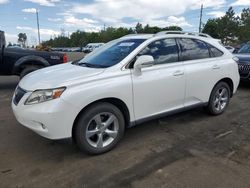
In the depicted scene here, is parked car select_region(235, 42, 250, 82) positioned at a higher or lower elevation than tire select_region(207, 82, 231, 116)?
higher

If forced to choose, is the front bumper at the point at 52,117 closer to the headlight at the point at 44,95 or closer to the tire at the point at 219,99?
the headlight at the point at 44,95

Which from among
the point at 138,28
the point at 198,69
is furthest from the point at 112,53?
the point at 138,28

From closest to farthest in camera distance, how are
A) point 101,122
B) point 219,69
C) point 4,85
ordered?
point 101,122, point 219,69, point 4,85

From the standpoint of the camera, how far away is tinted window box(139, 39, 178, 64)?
4.15 meters

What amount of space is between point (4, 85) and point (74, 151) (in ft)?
20.7

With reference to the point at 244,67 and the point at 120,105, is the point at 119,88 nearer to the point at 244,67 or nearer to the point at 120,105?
the point at 120,105

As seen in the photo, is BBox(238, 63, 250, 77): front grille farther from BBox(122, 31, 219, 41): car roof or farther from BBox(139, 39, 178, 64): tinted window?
BBox(139, 39, 178, 64): tinted window

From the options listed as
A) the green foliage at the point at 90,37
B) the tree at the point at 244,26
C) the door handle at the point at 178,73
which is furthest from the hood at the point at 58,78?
the green foliage at the point at 90,37

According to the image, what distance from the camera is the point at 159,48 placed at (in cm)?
425

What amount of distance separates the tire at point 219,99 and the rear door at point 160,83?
919 mm

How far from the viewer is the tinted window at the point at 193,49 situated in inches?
179

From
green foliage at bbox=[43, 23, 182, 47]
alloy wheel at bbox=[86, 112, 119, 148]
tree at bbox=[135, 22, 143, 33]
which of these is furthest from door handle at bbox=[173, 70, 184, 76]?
tree at bbox=[135, 22, 143, 33]

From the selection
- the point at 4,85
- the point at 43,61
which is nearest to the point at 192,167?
the point at 43,61

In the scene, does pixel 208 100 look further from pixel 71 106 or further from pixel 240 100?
pixel 71 106
